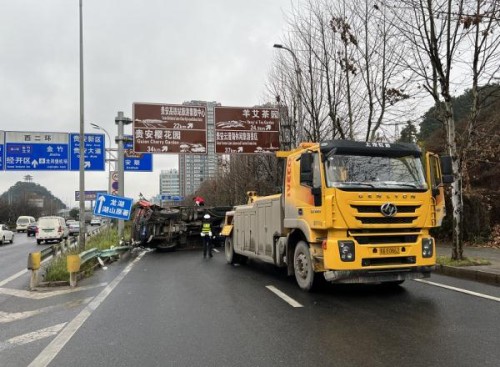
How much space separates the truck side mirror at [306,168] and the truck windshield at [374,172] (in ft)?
0.95

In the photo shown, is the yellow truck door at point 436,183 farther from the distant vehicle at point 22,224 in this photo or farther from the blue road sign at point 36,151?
the distant vehicle at point 22,224

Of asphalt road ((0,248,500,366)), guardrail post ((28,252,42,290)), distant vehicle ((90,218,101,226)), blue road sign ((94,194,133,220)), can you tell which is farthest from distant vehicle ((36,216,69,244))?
distant vehicle ((90,218,101,226))

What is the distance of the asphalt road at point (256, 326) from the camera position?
5.12m

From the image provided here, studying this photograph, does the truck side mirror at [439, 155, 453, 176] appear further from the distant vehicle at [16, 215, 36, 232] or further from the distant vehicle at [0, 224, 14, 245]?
the distant vehicle at [16, 215, 36, 232]

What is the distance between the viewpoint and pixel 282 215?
10211 mm

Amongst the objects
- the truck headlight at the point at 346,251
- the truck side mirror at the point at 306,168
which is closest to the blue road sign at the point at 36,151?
the truck side mirror at the point at 306,168

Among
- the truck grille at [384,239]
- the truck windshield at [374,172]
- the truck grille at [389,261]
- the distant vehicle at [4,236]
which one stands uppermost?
the truck windshield at [374,172]

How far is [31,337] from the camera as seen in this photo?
6312 mm

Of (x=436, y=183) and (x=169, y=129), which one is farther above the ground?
(x=169, y=129)

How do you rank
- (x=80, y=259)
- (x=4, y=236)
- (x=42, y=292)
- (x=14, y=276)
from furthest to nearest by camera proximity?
(x=4, y=236)
(x=14, y=276)
(x=80, y=259)
(x=42, y=292)

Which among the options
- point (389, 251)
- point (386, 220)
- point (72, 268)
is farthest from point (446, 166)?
point (72, 268)

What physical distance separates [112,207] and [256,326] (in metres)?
14.1

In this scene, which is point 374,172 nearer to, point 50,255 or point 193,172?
point 50,255

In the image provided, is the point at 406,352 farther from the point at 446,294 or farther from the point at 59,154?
the point at 59,154
